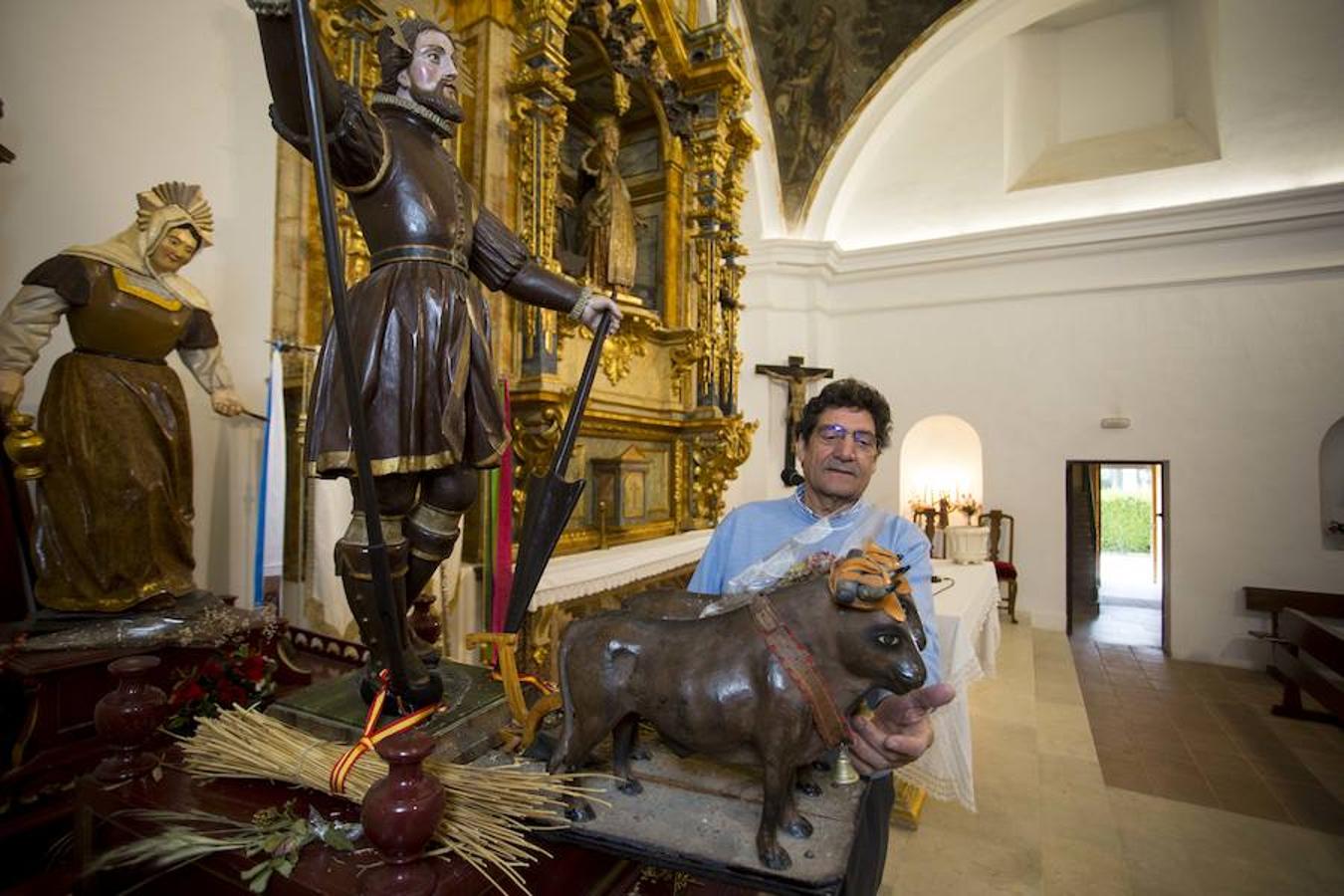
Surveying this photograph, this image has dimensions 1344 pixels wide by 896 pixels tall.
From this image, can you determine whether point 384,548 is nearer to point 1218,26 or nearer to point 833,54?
point 833,54

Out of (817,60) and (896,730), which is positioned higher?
(817,60)

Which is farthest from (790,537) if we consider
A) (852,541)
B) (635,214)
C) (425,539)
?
(635,214)

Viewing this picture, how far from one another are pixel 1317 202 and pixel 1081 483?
176 inches

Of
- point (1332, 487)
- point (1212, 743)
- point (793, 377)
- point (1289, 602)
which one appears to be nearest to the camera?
point (1212, 743)

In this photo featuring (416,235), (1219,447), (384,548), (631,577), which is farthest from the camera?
A: (1219,447)

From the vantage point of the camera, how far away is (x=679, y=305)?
538 centimetres

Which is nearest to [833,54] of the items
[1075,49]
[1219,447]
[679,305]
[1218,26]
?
[1075,49]

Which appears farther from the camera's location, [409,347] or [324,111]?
[409,347]

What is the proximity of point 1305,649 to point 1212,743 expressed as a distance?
3.51ft

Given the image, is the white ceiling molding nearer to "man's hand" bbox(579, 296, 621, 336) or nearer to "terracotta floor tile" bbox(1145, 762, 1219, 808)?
"terracotta floor tile" bbox(1145, 762, 1219, 808)

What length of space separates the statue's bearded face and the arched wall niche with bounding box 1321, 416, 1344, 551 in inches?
348

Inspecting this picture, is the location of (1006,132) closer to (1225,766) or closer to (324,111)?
(1225,766)

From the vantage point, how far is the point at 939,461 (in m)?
8.95

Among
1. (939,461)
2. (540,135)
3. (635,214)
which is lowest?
(939,461)
